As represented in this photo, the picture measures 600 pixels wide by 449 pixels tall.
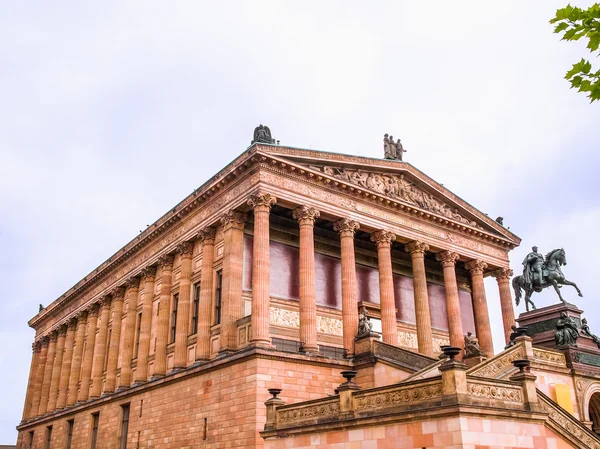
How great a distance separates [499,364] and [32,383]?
48.5m

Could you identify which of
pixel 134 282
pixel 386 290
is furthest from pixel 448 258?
pixel 134 282

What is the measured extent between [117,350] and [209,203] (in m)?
14.9

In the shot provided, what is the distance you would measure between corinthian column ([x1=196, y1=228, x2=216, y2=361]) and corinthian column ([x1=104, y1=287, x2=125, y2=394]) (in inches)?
494

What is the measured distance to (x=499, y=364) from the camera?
21547 mm

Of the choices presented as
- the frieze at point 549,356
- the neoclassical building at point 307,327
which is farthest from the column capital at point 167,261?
the frieze at point 549,356

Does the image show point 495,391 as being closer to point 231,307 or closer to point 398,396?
A: point 398,396

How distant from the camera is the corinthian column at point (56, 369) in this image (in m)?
50.5

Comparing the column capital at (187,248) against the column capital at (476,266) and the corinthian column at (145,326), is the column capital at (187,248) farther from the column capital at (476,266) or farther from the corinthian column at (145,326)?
the column capital at (476,266)

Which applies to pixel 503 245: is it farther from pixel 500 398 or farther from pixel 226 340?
pixel 500 398

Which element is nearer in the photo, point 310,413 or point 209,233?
point 310,413

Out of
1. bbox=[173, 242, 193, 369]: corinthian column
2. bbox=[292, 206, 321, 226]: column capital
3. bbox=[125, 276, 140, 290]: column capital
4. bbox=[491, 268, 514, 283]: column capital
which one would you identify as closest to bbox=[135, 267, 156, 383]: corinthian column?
bbox=[125, 276, 140, 290]: column capital

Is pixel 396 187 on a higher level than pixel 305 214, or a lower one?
higher

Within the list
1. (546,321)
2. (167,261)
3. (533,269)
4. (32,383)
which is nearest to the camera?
(546,321)

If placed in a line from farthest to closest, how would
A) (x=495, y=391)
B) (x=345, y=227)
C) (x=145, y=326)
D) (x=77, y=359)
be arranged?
(x=77, y=359) → (x=145, y=326) → (x=345, y=227) → (x=495, y=391)
